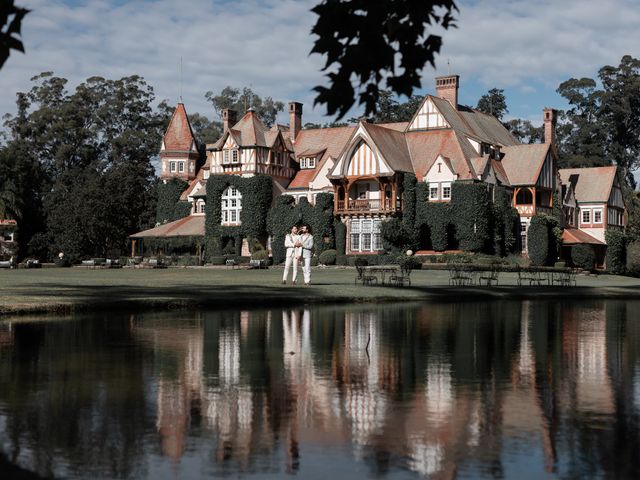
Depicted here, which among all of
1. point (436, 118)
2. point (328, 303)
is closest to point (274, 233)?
point (436, 118)

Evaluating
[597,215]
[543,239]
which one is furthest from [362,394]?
[597,215]

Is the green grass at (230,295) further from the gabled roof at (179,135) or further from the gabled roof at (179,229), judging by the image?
the gabled roof at (179,135)

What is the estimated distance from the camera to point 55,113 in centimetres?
10906

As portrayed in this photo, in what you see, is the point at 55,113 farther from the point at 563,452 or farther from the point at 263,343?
the point at 563,452

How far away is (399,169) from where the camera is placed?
246ft

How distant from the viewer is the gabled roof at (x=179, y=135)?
97250 millimetres

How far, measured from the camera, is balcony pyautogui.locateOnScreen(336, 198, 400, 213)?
245ft

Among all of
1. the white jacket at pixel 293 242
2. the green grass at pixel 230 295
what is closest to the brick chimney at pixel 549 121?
the green grass at pixel 230 295

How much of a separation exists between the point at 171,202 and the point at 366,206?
2496cm

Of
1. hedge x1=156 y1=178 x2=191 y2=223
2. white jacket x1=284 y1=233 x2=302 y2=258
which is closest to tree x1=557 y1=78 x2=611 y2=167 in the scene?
hedge x1=156 y1=178 x2=191 y2=223

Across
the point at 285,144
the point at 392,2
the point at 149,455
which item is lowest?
the point at 149,455

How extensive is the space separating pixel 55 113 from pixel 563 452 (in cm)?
10724

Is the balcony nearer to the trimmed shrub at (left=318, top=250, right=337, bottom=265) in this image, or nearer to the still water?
the trimmed shrub at (left=318, top=250, right=337, bottom=265)

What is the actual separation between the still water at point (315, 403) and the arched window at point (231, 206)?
6361 centimetres
